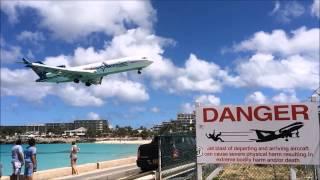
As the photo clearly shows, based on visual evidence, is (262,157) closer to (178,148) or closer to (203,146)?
(203,146)

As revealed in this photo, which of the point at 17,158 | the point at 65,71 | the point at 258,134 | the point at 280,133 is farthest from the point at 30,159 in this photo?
the point at 65,71

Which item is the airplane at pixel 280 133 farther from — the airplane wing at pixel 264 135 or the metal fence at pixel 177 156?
the metal fence at pixel 177 156

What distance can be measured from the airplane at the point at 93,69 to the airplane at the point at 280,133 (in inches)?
1906

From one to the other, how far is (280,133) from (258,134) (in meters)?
0.45

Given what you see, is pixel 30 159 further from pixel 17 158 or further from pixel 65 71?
pixel 65 71

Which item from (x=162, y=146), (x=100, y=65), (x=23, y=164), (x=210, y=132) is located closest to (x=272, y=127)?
(x=210, y=132)

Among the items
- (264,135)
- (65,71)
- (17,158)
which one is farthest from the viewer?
(65,71)

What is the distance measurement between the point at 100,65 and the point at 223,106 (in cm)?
4988

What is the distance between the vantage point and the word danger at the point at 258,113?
1024 cm

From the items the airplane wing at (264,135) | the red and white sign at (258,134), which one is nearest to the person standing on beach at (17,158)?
the red and white sign at (258,134)

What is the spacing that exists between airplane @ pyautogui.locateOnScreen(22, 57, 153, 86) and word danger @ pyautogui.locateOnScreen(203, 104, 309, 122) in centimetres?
4784

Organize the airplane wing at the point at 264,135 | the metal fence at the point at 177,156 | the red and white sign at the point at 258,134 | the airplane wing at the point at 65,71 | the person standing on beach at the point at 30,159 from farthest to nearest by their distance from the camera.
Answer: the airplane wing at the point at 65,71, the person standing on beach at the point at 30,159, the metal fence at the point at 177,156, the airplane wing at the point at 264,135, the red and white sign at the point at 258,134

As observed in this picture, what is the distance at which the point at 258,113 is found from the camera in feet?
34.6

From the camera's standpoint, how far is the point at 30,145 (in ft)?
50.3
